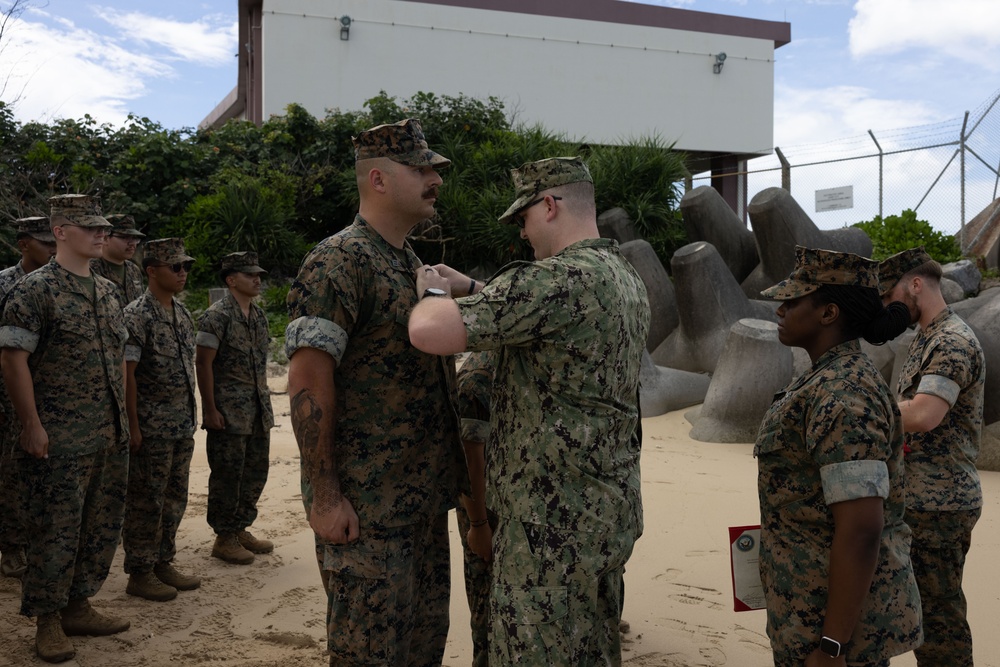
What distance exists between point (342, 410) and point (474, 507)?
0.67 m

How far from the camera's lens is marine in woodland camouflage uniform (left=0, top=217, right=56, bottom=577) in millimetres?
4676

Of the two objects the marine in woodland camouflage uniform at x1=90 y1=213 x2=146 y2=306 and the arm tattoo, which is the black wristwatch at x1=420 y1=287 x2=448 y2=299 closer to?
the arm tattoo

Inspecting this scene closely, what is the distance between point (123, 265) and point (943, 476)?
525cm

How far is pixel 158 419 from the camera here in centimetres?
489

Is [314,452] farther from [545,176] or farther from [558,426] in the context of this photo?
[545,176]

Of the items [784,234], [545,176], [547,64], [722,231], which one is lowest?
[545,176]

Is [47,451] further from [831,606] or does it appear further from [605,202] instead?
[605,202]

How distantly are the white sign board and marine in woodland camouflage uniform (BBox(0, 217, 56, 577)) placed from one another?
13.0 metres

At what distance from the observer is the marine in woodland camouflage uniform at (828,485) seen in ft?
7.34

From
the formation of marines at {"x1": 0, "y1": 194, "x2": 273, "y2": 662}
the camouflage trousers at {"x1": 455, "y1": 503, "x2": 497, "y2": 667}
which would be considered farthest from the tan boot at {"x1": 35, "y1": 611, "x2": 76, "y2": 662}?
the camouflage trousers at {"x1": 455, "y1": 503, "x2": 497, "y2": 667}

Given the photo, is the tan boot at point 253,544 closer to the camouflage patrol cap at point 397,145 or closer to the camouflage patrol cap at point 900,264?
the camouflage patrol cap at point 397,145

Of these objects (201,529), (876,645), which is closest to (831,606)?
(876,645)

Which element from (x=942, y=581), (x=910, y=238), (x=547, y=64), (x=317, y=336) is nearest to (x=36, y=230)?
(x=317, y=336)

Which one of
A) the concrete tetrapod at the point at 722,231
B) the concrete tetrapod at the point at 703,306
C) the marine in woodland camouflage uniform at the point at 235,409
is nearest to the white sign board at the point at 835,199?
the concrete tetrapod at the point at 722,231
